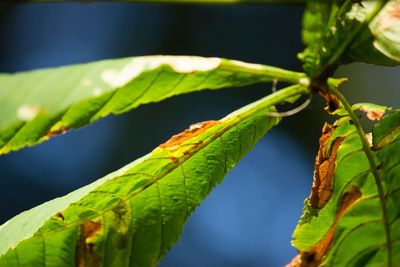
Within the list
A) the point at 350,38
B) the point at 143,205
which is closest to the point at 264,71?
the point at 350,38

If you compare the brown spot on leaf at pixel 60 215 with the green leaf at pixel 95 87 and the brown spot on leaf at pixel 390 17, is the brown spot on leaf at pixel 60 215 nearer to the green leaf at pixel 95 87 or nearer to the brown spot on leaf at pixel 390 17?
the green leaf at pixel 95 87

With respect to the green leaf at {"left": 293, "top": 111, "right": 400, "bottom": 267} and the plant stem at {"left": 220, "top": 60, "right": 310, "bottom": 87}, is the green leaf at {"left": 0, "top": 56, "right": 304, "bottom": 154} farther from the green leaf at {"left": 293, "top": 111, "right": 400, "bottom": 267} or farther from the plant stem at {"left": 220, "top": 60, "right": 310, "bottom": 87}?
the green leaf at {"left": 293, "top": 111, "right": 400, "bottom": 267}

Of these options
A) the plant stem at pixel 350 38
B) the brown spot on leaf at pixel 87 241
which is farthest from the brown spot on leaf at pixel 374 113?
the brown spot on leaf at pixel 87 241

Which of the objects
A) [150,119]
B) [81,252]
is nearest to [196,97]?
[150,119]

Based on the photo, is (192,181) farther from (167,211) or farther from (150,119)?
(150,119)

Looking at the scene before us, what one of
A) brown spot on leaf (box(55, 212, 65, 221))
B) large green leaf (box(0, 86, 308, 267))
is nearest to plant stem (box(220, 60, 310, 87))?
large green leaf (box(0, 86, 308, 267))

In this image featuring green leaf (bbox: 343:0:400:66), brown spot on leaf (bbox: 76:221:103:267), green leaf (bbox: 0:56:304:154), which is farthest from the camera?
brown spot on leaf (bbox: 76:221:103:267)
